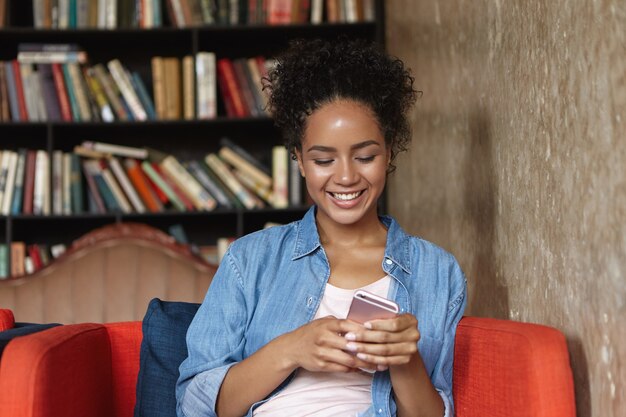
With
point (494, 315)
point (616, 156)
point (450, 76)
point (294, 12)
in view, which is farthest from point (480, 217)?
point (294, 12)

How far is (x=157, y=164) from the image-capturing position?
3.57 meters

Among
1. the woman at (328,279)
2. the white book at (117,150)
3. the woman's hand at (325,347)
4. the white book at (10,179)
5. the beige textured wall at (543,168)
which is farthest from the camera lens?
the white book at (117,150)

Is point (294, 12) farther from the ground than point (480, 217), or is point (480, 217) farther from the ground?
point (294, 12)

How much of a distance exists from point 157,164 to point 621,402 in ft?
9.01

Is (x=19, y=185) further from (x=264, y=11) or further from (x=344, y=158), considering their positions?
(x=344, y=158)

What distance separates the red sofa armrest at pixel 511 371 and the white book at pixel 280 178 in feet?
6.86

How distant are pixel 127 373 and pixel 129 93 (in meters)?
2.11

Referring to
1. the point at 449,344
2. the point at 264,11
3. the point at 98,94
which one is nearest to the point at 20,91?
the point at 98,94

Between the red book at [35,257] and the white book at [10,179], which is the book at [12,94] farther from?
the red book at [35,257]

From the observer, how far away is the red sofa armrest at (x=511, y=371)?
1.16 m

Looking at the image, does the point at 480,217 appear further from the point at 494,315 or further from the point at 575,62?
the point at 575,62

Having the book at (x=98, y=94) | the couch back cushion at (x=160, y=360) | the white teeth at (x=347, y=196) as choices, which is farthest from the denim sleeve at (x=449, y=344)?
the book at (x=98, y=94)

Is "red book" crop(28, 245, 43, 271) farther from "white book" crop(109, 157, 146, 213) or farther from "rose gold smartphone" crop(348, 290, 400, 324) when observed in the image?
"rose gold smartphone" crop(348, 290, 400, 324)

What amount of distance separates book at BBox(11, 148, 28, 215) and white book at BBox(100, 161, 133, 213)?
0.32m
